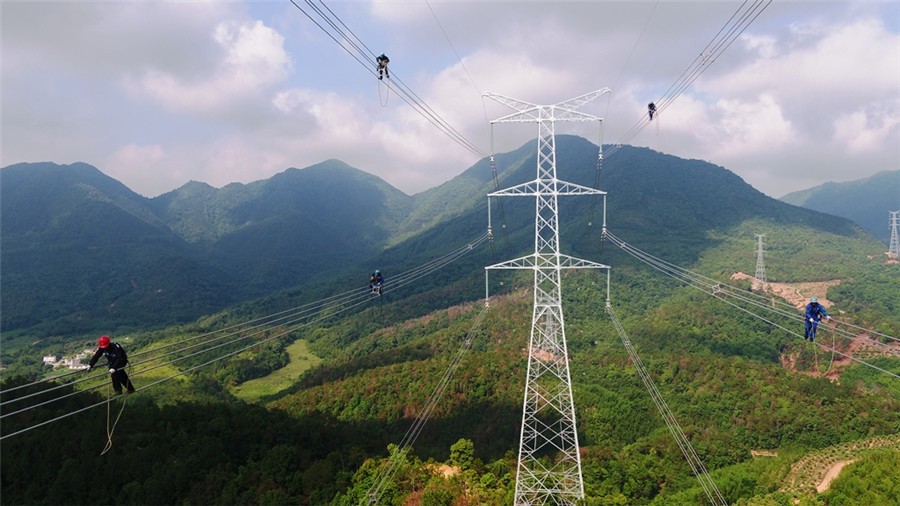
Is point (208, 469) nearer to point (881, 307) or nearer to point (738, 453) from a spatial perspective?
point (738, 453)

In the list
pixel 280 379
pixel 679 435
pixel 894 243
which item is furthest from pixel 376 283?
pixel 894 243

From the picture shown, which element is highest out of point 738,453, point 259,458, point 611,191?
point 611,191

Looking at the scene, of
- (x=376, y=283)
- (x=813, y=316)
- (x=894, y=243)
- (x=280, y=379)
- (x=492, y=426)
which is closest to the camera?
(x=813, y=316)

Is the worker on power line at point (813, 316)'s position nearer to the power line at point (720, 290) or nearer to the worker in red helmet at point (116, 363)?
the power line at point (720, 290)

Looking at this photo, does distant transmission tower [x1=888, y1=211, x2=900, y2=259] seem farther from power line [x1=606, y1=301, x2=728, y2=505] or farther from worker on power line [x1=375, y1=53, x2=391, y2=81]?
worker on power line [x1=375, y1=53, x2=391, y2=81]

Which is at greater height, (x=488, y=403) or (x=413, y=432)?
(x=488, y=403)

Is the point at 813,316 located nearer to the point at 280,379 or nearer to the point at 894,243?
the point at 280,379

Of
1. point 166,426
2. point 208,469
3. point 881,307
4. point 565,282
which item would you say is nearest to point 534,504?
point 208,469

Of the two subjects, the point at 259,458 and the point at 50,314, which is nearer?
the point at 259,458
